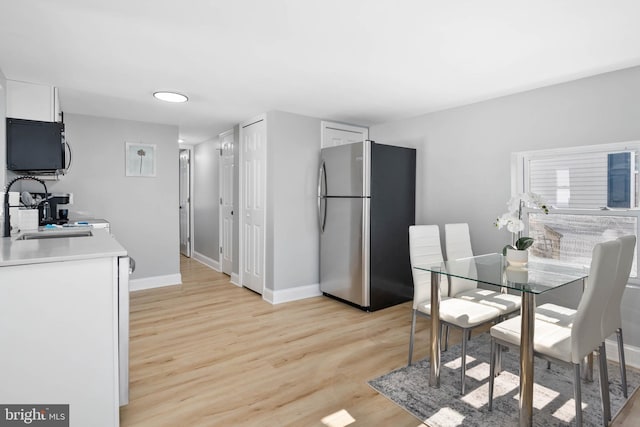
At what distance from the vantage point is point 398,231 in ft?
12.9

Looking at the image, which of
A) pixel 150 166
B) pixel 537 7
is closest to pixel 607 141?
pixel 537 7

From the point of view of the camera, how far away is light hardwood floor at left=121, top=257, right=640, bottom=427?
77.4 inches

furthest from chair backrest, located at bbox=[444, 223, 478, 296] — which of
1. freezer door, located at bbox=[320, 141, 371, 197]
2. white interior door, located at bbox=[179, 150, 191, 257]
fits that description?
white interior door, located at bbox=[179, 150, 191, 257]

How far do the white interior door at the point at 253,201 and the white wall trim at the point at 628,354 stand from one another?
3287 mm

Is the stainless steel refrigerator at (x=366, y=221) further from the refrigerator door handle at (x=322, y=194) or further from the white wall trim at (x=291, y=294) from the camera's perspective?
the white wall trim at (x=291, y=294)

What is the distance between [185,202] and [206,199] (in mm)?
931

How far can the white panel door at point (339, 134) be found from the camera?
4293 mm

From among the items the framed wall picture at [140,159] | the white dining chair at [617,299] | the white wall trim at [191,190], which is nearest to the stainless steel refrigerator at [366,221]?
the white dining chair at [617,299]

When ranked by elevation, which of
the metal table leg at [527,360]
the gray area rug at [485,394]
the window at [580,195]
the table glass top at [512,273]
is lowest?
the gray area rug at [485,394]

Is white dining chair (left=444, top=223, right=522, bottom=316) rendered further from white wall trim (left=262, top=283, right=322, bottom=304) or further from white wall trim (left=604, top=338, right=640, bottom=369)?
white wall trim (left=262, top=283, right=322, bottom=304)

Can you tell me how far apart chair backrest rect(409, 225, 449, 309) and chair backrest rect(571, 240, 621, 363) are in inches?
36.5

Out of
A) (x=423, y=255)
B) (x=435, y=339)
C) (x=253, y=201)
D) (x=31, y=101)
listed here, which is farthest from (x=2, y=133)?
(x=435, y=339)

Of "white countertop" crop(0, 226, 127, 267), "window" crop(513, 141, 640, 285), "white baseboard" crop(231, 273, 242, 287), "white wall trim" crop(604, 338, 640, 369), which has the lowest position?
"white wall trim" crop(604, 338, 640, 369)

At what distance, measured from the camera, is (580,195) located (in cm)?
290
